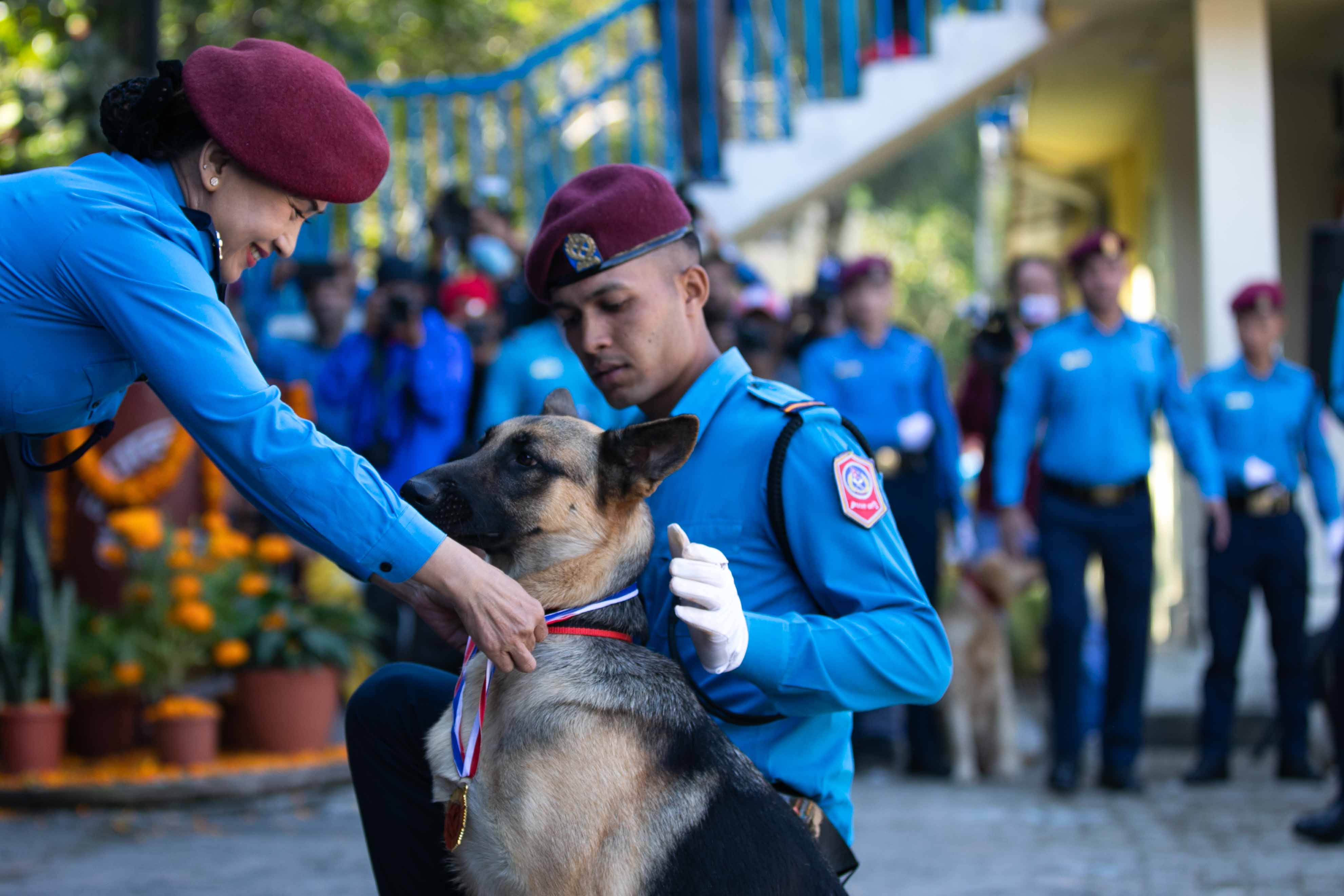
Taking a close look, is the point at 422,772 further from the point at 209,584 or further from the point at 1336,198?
the point at 1336,198

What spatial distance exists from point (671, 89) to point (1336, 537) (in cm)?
605

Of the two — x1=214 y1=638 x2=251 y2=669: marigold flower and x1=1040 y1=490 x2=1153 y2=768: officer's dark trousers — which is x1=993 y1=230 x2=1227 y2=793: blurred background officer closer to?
x1=1040 y1=490 x2=1153 y2=768: officer's dark trousers

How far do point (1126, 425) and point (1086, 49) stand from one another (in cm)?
462

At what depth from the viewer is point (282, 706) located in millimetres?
6520

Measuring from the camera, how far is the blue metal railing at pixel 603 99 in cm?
1017

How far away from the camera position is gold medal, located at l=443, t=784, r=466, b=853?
2301 mm

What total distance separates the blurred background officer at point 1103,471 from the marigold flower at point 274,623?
381 cm

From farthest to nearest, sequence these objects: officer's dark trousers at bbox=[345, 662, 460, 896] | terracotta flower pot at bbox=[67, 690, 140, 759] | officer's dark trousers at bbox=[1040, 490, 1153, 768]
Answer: officer's dark trousers at bbox=[1040, 490, 1153, 768] → terracotta flower pot at bbox=[67, 690, 140, 759] → officer's dark trousers at bbox=[345, 662, 460, 896]

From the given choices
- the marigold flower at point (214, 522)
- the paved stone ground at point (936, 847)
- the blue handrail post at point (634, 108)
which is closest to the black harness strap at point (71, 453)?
the paved stone ground at point (936, 847)

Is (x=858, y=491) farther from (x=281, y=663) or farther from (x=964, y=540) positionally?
(x=964, y=540)

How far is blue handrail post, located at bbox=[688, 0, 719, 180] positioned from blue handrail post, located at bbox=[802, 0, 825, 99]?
29.2 inches

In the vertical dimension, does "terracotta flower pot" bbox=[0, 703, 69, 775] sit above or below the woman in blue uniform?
below

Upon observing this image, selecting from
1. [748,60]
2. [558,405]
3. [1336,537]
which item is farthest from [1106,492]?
[748,60]

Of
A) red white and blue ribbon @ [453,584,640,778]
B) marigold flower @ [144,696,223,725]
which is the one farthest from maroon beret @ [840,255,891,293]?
red white and blue ribbon @ [453,584,640,778]
